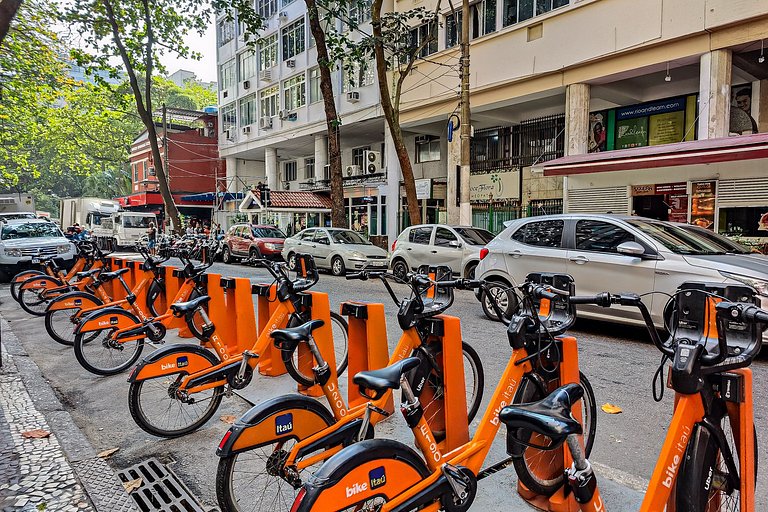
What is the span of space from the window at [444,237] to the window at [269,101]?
18.4m

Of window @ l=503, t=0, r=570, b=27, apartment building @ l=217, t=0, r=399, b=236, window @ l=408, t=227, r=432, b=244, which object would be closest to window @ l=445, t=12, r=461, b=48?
window @ l=503, t=0, r=570, b=27

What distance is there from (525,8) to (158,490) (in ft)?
52.1

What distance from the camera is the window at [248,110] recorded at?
29369mm

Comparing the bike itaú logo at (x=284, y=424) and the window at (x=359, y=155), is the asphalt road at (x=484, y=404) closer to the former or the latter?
the bike itaú logo at (x=284, y=424)

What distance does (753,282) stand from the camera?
17.3 feet

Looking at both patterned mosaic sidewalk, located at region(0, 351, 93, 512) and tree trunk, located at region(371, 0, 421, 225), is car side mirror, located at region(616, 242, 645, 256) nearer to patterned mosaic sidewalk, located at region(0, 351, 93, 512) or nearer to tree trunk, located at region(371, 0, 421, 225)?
patterned mosaic sidewalk, located at region(0, 351, 93, 512)

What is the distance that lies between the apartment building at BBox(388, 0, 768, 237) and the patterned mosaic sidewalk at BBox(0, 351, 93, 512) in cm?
1068

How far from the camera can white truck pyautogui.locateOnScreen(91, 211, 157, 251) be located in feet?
89.9

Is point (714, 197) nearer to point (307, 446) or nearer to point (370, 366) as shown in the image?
point (370, 366)

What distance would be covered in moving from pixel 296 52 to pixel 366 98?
6999 mm

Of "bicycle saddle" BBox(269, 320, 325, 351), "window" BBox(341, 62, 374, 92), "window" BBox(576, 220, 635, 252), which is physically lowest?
"bicycle saddle" BBox(269, 320, 325, 351)

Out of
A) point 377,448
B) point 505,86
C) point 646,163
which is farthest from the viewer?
point 505,86

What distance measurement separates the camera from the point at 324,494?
6.30 feet

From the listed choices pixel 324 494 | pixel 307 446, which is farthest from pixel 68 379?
pixel 324 494
